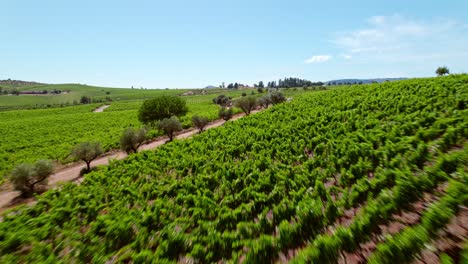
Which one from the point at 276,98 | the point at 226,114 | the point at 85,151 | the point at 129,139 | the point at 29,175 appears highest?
the point at 276,98

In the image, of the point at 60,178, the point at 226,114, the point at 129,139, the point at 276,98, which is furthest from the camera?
the point at 276,98

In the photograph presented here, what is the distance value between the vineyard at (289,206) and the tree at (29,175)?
322 inches

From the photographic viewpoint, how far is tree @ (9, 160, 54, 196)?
68.9ft

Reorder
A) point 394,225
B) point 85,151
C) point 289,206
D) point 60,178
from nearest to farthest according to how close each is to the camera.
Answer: point 394,225
point 289,206
point 60,178
point 85,151

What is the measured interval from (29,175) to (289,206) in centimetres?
2490

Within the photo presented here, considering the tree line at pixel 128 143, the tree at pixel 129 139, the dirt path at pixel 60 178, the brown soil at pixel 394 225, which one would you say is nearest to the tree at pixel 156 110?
the tree line at pixel 128 143

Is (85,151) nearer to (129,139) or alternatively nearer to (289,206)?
(129,139)

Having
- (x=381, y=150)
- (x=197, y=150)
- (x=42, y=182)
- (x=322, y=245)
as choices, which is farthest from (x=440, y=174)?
(x=42, y=182)

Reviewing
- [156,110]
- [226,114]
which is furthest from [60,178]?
[226,114]

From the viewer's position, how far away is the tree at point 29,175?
21016 millimetres

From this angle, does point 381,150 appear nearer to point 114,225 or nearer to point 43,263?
point 114,225

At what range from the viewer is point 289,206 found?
9289mm

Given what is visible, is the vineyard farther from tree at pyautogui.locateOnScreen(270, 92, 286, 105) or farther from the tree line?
tree at pyautogui.locateOnScreen(270, 92, 286, 105)

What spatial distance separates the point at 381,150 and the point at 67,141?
5325cm
